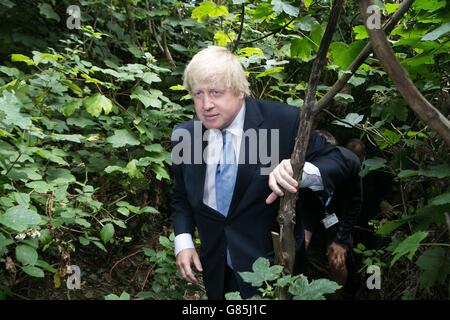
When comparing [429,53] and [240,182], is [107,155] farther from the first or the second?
[429,53]

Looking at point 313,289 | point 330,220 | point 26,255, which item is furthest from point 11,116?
point 330,220

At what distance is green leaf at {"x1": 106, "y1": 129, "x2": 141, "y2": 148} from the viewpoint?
3.24 metres

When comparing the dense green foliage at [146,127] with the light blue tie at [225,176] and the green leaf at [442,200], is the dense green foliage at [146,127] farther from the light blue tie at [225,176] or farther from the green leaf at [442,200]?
the light blue tie at [225,176]

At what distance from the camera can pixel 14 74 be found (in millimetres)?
3312

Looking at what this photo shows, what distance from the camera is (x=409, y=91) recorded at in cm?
131

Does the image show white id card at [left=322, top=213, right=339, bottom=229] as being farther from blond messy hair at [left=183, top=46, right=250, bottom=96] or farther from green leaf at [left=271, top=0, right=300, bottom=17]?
green leaf at [left=271, top=0, right=300, bottom=17]

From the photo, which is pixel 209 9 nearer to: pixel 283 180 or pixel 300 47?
pixel 300 47

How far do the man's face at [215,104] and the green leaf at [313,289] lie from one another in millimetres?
891

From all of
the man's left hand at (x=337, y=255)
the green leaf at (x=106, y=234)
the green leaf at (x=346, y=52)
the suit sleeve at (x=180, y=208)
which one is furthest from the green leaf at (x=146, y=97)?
the green leaf at (x=346, y=52)

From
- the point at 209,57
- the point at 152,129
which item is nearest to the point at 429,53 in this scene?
the point at 209,57

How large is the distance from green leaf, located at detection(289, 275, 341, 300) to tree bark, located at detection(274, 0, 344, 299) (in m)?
0.32

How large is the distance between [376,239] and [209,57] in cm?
220

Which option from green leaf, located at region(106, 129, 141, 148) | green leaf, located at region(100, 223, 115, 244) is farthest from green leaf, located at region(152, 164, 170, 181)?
green leaf, located at region(100, 223, 115, 244)

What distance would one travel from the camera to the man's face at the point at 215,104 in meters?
2.03
